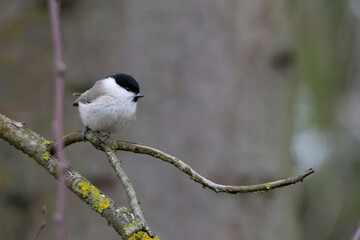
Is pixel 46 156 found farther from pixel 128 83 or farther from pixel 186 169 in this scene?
pixel 128 83

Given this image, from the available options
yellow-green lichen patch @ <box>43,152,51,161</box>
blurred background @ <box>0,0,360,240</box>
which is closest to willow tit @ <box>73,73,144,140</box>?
blurred background @ <box>0,0,360,240</box>

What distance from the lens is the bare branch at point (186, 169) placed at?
54.6 inches

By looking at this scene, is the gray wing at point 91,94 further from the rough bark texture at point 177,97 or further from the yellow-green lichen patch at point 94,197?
the yellow-green lichen patch at point 94,197

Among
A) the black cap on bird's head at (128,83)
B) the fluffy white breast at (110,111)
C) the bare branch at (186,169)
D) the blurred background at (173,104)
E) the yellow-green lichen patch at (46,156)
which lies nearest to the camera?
the bare branch at (186,169)

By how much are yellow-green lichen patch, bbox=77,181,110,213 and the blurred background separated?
1.04 m

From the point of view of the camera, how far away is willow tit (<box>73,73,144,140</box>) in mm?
2359

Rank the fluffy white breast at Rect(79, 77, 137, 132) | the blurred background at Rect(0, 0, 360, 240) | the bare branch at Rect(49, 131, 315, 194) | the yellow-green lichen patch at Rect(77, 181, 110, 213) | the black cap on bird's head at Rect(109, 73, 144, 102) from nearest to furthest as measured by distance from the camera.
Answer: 1. the bare branch at Rect(49, 131, 315, 194)
2. the yellow-green lichen patch at Rect(77, 181, 110, 213)
3. the fluffy white breast at Rect(79, 77, 137, 132)
4. the black cap on bird's head at Rect(109, 73, 144, 102)
5. the blurred background at Rect(0, 0, 360, 240)

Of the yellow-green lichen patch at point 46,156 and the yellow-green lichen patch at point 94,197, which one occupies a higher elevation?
the yellow-green lichen patch at point 46,156

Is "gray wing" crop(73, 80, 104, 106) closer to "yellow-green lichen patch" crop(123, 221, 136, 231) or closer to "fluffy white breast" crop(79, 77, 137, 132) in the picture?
"fluffy white breast" crop(79, 77, 137, 132)

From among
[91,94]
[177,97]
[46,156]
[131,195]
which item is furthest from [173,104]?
[131,195]

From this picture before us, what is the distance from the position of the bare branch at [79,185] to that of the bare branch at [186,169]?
0.07 metres

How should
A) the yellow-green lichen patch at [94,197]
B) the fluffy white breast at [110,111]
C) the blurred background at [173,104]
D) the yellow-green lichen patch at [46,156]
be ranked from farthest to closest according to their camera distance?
the blurred background at [173,104]
the fluffy white breast at [110,111]
the yellow-green lichen patch at [46,156]
the yellow-green lichen patch at [94,197]

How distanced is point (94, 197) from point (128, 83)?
39.8 inches

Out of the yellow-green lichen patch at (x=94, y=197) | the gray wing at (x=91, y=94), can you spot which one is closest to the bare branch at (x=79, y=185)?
the yellow-green lichen patch at (x=94, y=197)
